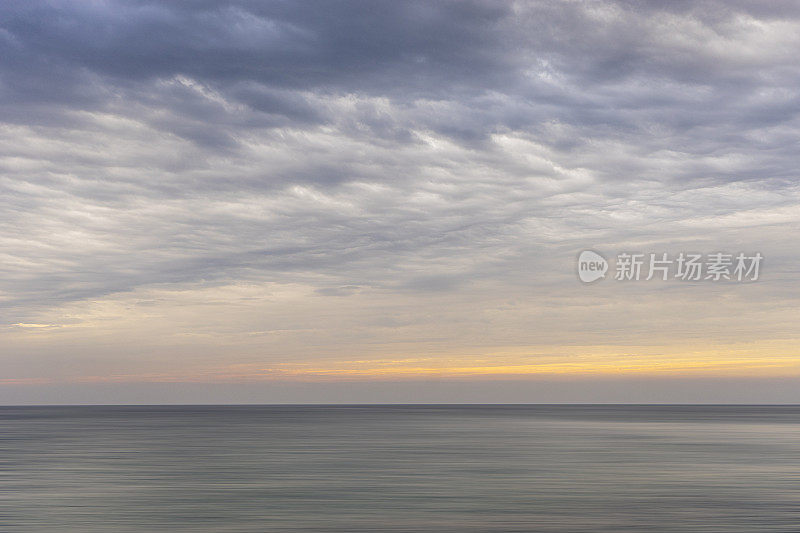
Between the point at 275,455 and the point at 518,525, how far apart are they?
3362cm

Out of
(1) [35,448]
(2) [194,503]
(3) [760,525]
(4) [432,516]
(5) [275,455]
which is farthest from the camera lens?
(1) [35,448]

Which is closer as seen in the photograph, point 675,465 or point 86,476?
point 86,476

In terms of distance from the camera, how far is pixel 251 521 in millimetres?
27328

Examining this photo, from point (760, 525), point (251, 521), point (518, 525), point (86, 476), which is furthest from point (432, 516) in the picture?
point (86, 476)

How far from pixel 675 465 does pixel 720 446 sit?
23.6 m

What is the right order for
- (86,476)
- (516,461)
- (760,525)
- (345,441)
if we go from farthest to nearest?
1. (345,441)
2. (516,461)
3. (86,476)
4. (760,525)

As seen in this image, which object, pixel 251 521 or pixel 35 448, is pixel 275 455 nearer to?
pixel 35 448

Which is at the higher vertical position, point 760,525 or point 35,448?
point 760,525

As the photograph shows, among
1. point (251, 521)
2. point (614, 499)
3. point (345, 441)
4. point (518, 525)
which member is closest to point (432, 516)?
point (518, 525)

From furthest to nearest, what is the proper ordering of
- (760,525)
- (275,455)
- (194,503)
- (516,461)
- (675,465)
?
(275,455), (516,461), (675,465), (194,503), (760,525)

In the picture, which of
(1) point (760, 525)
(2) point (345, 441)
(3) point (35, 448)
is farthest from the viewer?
(2) point (345, 441)

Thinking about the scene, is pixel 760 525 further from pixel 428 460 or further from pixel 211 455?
pixel 211 455

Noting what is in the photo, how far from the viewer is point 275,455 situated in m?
56.7

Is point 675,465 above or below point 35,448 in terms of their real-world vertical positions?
above
